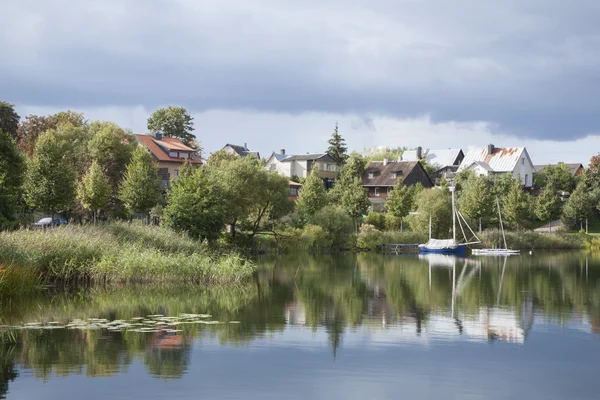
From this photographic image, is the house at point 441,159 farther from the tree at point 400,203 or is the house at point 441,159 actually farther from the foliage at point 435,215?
the foliage at point 435,215

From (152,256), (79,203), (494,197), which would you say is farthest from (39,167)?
(494,197)

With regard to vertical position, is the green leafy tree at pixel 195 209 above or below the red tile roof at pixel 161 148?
below

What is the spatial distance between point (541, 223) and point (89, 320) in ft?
248

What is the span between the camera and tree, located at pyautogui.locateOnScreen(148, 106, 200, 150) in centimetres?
10719

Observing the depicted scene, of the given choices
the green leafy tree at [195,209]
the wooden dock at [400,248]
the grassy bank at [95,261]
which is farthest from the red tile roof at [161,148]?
the grassy bank at [95,261]

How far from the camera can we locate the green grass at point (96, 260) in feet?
90.8

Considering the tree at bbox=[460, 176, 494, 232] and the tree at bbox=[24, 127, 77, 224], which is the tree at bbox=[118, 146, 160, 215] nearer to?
the tree at bbox=[24, 127, 77, 224]

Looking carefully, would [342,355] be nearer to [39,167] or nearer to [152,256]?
[152,256]

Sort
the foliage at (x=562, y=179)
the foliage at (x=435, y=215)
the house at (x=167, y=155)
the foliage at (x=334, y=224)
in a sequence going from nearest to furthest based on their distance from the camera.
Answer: the foliage at (x=334, y=224) → the foliage at (x=435, y=215) → the house at (x=167, y=155) → the foliage at (x=562, y=179)

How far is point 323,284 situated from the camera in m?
34.4

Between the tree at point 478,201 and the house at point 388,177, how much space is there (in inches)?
722

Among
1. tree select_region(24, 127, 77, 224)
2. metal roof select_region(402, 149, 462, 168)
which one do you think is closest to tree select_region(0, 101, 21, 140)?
tree select_region(24, 127, 77, 224)

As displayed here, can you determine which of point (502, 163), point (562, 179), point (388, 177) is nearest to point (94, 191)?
point (388, 177)

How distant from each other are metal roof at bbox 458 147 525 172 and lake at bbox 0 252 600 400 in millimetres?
69147
